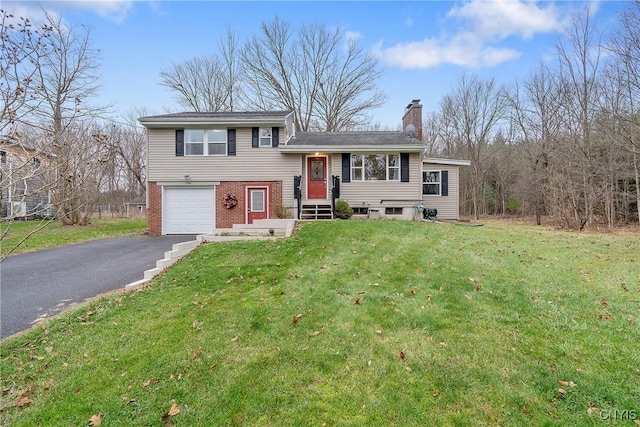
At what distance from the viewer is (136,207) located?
38.8 meters

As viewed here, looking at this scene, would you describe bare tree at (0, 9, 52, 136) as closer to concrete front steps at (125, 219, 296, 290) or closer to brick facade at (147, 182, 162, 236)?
concrete front steps at (125, 219, 296, 290)

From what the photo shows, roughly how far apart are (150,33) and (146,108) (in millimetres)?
20109

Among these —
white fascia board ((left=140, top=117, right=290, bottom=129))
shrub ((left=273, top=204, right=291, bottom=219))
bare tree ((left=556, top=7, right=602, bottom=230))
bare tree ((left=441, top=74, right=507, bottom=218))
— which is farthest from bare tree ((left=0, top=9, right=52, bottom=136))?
bare tree ((left=441, top=74, right=507, bottom=218))

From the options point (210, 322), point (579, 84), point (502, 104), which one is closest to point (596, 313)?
point (210, 322)

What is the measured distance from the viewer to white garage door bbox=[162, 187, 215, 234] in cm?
1345

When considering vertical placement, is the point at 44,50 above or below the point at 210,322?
above

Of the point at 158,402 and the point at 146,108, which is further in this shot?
the point at 146,108

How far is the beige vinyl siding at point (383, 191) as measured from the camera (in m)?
13.8

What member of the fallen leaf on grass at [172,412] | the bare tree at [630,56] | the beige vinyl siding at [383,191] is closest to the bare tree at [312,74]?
the beige vinyl siding at [383,191]

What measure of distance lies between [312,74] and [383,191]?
1638 centimetres

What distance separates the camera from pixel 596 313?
4285 mm

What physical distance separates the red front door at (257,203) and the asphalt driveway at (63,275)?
144 inches

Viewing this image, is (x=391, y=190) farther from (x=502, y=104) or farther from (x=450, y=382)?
(x=502, y=104)

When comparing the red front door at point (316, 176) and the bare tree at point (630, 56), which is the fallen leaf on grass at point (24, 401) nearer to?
the red front door at point (316, 176)
